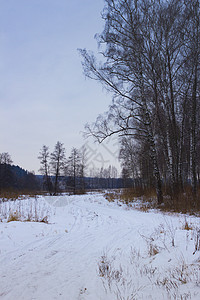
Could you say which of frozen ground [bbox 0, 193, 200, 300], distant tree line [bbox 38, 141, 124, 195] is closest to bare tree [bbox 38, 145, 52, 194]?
distant tree line [bbox 38, 141, 124, 195]

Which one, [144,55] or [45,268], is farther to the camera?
[144,55]

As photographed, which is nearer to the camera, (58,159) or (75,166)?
(58,159)

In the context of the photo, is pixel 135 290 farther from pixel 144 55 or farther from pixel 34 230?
pixel 144 55

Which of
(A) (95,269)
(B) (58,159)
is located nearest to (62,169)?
(B) (58,159)

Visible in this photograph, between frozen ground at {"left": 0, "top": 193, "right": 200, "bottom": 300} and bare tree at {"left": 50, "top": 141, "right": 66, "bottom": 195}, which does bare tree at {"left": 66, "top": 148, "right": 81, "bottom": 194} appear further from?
frozen ground at {"left": 0, "top": 193, "right": 200, "bottom": 300}

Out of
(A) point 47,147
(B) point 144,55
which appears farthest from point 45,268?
(A) point 47,147

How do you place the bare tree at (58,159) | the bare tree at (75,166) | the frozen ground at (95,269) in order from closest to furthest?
the frozen ground at (95,269) → the bare tree at (58,159) → the bare tree at (75,166)

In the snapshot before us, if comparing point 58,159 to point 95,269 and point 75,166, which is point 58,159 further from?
point 95,269

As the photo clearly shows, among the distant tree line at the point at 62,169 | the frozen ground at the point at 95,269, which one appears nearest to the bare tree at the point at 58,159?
the distant tree line at the point at 62,169

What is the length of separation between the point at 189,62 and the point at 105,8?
5769mm

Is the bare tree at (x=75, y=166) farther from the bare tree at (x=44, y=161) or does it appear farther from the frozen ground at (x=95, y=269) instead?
the frozen ground at (x=95, y=269)

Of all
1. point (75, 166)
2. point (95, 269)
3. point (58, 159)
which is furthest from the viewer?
point (75, 166)

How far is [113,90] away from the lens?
31.1 ft

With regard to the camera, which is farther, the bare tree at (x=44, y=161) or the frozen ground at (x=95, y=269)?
the bare tree at (x=44, y=161)
